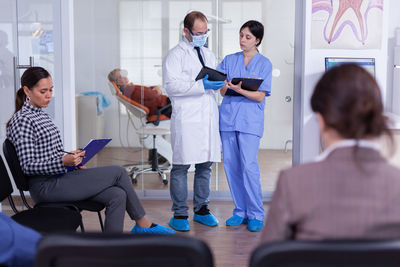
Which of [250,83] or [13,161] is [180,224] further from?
[13,161]

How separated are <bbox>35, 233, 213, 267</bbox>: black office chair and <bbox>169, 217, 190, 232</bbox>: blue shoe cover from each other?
2.23m

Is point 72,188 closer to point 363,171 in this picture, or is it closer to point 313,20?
point 363,171

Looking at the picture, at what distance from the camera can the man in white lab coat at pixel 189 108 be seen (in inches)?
126

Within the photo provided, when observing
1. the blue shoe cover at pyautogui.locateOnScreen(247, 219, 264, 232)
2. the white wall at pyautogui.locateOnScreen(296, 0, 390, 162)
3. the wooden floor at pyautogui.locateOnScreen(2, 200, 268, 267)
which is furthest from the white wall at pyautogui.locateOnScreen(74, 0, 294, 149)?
the blue shoe cover at pyautogui.locateOnScreen(247, 219, 264, 232)

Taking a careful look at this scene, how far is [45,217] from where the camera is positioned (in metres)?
2.24

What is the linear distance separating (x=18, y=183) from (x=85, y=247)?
1.51m

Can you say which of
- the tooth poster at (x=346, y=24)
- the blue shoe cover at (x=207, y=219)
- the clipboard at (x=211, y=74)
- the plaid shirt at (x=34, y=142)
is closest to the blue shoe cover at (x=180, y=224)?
the blue shoe cover at (x=207, y=219)

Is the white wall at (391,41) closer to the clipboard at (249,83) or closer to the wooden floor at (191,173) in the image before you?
the wooden floor at (191,173)

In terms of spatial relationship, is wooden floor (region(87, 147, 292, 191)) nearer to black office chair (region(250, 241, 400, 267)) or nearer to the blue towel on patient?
the blue towel on patient

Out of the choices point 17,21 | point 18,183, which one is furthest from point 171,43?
point 18,183

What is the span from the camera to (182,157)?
10.7 ft

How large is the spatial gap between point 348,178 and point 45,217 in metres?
1.58

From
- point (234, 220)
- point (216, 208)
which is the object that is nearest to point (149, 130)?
point (216, 208)

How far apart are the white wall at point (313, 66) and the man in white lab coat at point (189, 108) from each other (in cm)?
75
